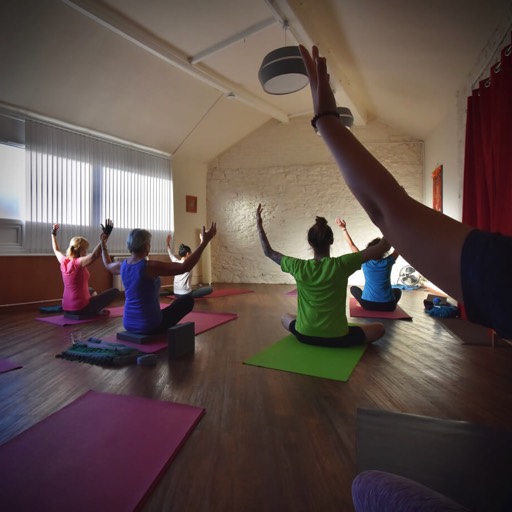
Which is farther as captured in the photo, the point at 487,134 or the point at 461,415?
the point at 487,134

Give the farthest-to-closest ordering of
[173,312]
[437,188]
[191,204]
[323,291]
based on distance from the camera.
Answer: [191,204], [437,188], [173,312], [323,291]

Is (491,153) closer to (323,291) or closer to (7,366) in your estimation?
(323,291)

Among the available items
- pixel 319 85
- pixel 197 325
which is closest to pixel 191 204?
pixel 197 325

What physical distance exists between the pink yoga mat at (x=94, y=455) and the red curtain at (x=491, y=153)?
2347 mm

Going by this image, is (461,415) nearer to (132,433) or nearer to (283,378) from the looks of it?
(283,378)

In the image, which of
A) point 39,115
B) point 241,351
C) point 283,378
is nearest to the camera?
point 283,378

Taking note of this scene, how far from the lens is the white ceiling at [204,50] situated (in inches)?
132

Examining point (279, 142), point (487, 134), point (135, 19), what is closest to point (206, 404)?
point (487, 134)

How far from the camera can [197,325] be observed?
11.0 feet

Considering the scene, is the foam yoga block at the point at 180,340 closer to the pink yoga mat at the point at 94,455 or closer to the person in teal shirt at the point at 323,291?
the pink yoga mat at the point at 94,455

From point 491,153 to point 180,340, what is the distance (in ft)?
9.71

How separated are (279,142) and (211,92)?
7.72ft

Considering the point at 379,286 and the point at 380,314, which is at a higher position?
→ the point at 379,286

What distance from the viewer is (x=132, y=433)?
136 cm
